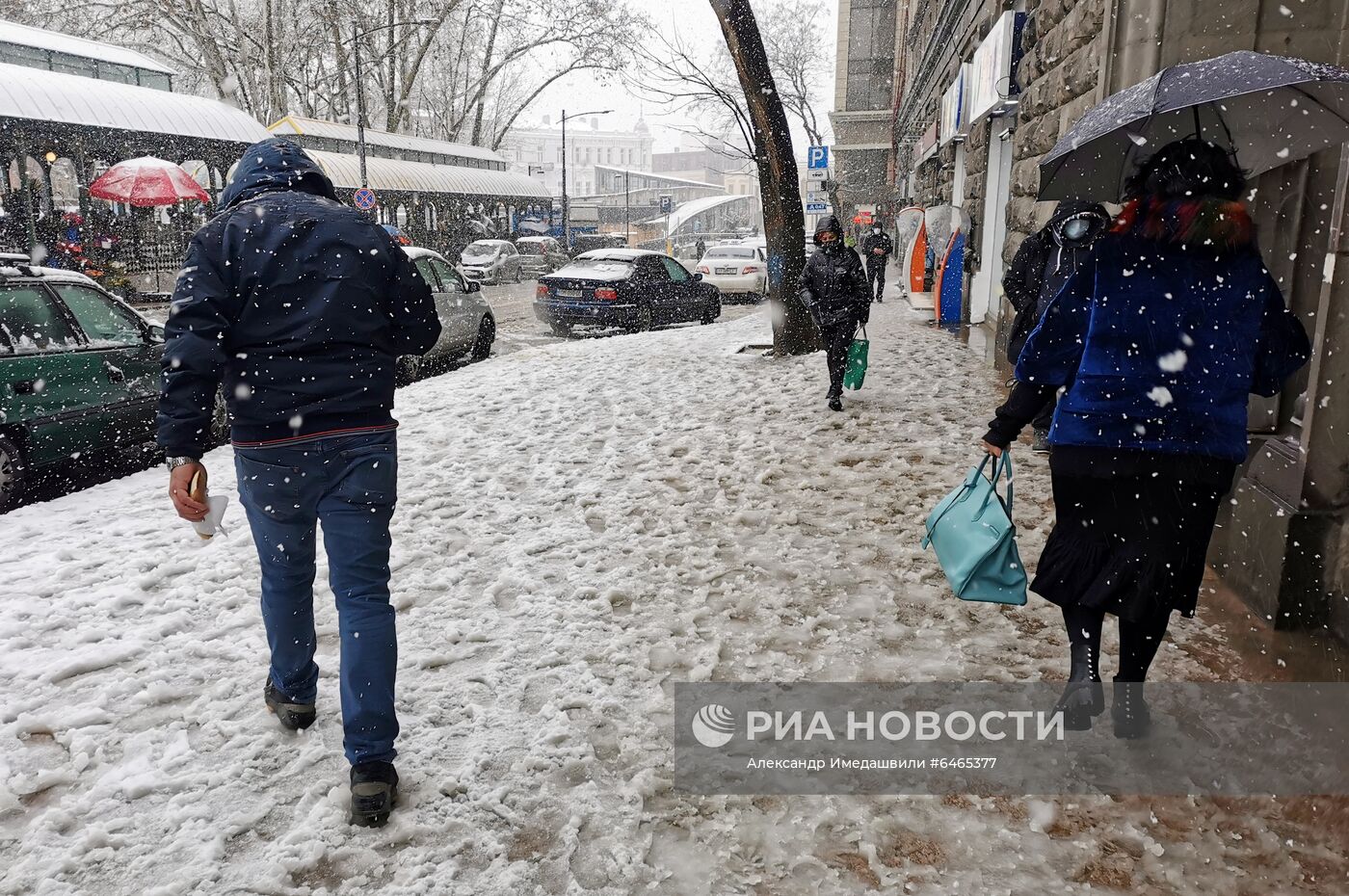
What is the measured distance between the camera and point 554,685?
11.9 feet

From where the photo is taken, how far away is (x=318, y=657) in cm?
383

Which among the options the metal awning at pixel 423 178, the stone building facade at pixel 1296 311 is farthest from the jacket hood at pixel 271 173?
the metal awning at pixel 423 178

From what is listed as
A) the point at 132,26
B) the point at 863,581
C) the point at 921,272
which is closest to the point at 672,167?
the point at 132,26

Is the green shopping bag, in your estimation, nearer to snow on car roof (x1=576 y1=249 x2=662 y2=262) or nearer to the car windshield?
snow on car roof (x1=576 y1=249 x2=662 y2=262)

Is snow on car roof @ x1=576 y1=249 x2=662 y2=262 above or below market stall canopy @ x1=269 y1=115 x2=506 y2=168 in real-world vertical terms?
below

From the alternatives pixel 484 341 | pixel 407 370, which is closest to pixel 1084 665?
pixel 407 370

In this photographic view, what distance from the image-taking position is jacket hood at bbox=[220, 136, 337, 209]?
9.39 feet

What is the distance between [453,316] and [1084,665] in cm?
1028

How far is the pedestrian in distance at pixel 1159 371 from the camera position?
2.72 metres

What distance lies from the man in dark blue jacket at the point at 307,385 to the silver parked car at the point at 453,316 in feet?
27.4

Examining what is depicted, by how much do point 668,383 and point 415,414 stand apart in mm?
2645

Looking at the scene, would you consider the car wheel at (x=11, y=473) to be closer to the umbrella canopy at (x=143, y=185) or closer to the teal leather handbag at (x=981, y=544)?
the teal leather handbag at (x=981, y=544)

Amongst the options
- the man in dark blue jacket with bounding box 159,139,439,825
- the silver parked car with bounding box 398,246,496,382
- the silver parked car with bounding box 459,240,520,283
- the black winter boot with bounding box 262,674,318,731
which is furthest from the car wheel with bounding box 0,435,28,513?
the silver parked car with bounding box 459,240,520,283

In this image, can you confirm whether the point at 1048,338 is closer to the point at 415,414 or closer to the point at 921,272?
the point at 415,414
